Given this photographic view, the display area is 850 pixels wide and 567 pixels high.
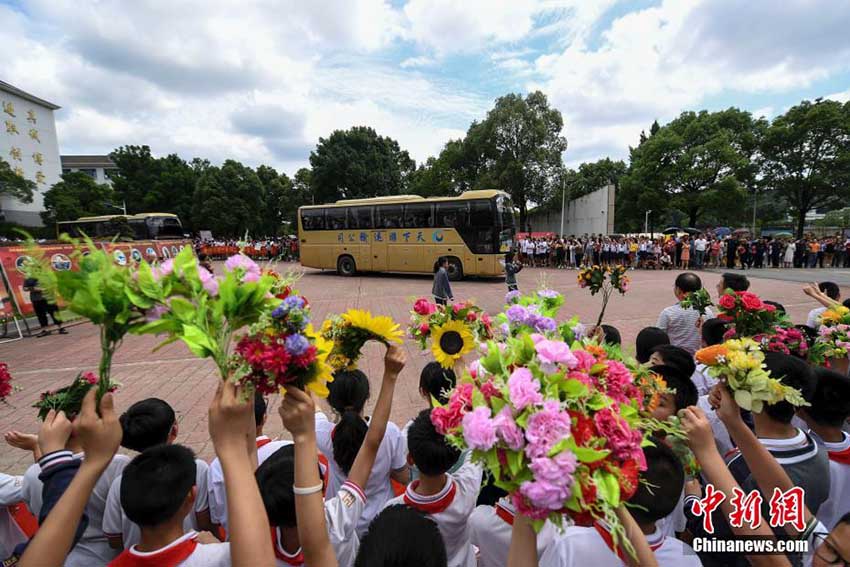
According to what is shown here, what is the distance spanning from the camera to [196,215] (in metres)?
43.2

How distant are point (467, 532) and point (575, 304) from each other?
11.0m

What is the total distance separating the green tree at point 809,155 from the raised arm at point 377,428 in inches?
1561

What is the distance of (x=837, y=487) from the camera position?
2252 mm

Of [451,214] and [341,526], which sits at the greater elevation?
[451,214]

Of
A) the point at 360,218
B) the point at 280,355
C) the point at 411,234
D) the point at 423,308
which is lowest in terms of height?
the point at 423,308

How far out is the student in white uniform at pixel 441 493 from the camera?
1888 millimetres

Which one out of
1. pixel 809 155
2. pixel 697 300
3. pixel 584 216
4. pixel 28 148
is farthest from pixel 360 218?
pixel 28 148

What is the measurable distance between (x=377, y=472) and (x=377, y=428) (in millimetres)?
626

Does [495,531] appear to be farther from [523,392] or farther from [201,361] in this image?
[201,361]

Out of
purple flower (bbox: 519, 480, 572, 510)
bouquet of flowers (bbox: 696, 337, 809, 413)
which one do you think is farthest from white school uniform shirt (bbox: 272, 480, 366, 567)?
bouquet of flowers (bbox: 696, 337, 809, 413)

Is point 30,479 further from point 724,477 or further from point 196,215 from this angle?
point 196,215

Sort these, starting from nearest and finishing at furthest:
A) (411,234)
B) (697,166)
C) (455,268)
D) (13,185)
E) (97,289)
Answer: (97,289), (455,268), (411,234), (13,185), (697,166)

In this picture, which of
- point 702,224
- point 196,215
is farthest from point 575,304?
point 702,224

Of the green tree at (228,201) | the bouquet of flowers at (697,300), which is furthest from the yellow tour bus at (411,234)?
the green tree at (228,201)
